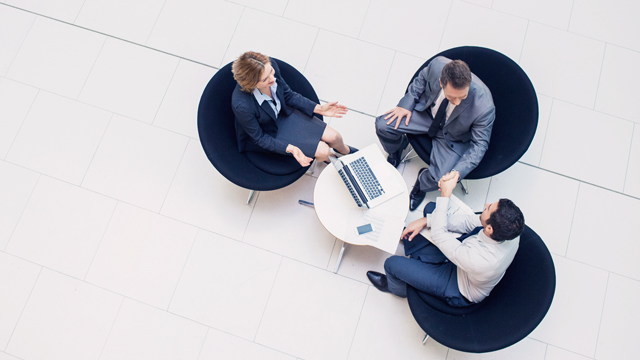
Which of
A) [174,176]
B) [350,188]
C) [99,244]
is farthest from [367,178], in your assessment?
[99,244]

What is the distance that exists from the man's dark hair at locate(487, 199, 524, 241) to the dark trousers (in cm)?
47

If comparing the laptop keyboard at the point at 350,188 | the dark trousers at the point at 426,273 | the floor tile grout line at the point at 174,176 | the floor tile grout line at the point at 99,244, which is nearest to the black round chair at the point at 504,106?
the dark trousers at the point at 426,273

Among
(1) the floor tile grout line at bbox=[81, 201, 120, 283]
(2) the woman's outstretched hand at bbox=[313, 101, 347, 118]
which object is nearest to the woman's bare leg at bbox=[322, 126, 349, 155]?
(2) the woman's outstretched hand at bbox=[313, 101, 347, 118]

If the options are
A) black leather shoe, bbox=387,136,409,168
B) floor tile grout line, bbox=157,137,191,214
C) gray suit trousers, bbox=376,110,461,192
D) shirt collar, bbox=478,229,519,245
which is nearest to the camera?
shirt collar, bbox=478,229,519,245

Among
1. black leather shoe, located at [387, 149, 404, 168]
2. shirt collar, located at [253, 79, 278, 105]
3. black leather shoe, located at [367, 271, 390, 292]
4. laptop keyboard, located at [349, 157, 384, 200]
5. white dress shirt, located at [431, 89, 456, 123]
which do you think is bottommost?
black leather shoe, located at [367, 271, 390, 292]

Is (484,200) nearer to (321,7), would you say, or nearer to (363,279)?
(363,279)

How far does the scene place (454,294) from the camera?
7.25 feet

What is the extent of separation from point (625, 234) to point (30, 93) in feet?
14.4

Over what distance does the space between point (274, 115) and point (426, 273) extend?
1251mm

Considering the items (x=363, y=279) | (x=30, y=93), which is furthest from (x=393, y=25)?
(x=30, y=93)

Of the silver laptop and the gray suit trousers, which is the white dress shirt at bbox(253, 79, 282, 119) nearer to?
the silver laptop

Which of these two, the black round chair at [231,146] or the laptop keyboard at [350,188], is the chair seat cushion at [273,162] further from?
the laptop keyboard at [350,188]

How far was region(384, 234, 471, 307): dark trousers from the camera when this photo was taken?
2.23 m

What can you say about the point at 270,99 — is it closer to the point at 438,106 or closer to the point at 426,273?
the point at 438,106
